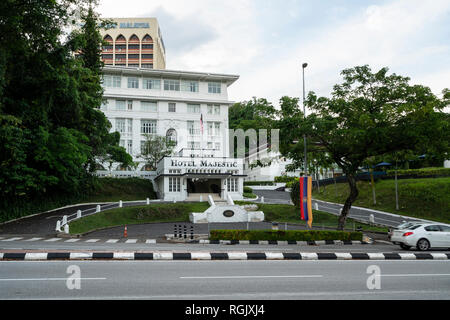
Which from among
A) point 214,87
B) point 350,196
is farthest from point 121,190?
point 350,196

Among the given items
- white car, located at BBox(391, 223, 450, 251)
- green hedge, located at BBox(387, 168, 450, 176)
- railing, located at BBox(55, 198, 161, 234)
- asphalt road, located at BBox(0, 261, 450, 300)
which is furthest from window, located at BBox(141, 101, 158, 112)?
asphalt road, located at BBox(0, 261, 450, 300)

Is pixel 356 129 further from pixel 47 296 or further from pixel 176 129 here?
pixel 176 129

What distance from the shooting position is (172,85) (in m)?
63.3

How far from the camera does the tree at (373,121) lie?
20.2 metres

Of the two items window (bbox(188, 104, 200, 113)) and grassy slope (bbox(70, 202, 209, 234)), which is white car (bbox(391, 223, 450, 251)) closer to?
grassy slope (bbox(70, 202, 209, 234))

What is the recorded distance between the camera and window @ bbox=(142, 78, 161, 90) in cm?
6212

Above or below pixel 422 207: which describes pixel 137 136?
above

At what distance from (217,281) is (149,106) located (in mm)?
56150

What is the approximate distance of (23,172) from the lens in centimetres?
2677

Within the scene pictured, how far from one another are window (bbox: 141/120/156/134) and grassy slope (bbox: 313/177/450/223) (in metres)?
33.1

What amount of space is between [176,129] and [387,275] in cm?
5447

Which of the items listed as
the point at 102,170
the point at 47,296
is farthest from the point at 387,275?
the point at 102,170

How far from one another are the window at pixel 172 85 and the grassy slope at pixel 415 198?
3415cm

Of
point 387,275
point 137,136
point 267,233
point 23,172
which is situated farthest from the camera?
point 137,136
